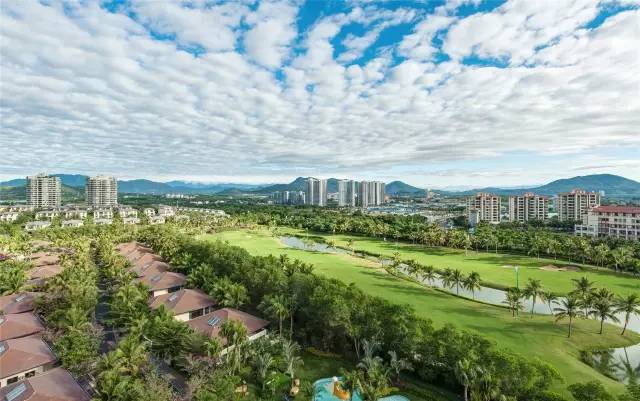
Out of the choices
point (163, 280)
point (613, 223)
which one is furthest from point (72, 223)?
point (613, 223)

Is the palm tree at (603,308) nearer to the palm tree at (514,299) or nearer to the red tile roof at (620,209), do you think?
the palm tree at (514,299)

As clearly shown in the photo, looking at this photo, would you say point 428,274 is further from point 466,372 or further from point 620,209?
point 620,209

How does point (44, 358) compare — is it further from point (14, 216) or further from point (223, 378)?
point (14, 216)

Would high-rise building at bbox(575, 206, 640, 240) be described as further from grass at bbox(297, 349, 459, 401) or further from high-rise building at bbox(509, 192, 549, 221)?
grass at bbox(297, 349, 459, 401)

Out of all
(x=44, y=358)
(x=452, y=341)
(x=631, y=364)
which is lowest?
(x=631, y=364)

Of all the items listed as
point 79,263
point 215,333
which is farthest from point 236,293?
point 79,263

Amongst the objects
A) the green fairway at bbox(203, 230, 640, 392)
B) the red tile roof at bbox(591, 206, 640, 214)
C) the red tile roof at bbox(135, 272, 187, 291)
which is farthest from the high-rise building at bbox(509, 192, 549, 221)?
the red tile roof at bbox(135, 272, 187, 291)
